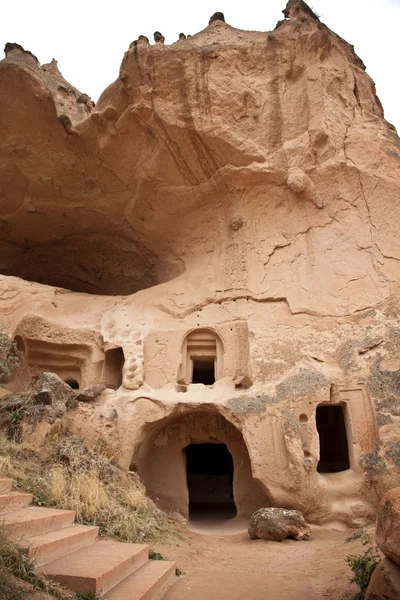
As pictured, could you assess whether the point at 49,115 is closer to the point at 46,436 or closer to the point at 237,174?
the point at 237,174

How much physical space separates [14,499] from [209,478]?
32.9ft

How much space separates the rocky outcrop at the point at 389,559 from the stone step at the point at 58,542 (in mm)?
2342

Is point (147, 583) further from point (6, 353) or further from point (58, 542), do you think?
point (6, 353)

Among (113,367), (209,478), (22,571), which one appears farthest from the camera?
(209,478)

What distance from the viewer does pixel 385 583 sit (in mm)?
3229

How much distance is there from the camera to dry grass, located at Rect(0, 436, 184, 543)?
5457mm

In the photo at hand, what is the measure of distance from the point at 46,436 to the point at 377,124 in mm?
8714

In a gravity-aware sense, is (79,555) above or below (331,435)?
below

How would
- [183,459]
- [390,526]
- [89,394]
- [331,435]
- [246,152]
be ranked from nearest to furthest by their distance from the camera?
[390,526], [89,394], [183,459], [246,152], [331,435]

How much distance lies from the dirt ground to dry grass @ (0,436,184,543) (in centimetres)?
45

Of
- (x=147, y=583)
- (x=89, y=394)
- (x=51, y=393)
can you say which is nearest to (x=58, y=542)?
(x=147, y=583)

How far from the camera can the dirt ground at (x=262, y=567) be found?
433 centimetres

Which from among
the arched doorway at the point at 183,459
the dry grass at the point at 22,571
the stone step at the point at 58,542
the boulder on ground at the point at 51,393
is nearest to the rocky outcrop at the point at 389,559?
the dry grass at the point at 22,571

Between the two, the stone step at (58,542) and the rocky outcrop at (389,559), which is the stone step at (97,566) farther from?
the rocky outcrop at (389,559)
